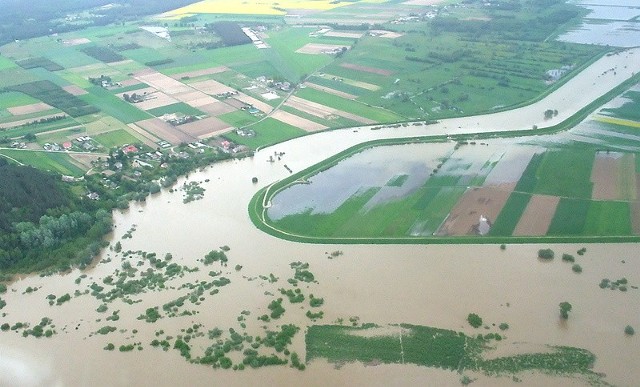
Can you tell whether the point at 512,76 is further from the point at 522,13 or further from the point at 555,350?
the point at 555,350

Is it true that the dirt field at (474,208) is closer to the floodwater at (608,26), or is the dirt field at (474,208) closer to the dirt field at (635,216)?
the dirt field at (635,216)

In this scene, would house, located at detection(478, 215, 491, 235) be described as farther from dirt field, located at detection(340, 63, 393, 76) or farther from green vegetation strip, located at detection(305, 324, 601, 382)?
dirt field, located at detection(340, 63, 393, 76)

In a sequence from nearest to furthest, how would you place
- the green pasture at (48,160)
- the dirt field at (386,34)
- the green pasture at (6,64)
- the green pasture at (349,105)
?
the green pasture at (48,160) → the green pasture at (349,105) → the green pasture at (6,64) → the dirt field at (386,34)

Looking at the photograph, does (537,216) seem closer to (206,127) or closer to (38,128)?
(206,127)

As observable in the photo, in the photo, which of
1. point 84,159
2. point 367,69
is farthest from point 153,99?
point 367,69

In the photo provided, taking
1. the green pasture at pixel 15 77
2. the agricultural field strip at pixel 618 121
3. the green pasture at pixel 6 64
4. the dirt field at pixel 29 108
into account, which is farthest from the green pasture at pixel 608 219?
the green pasture at pixel 6 64
